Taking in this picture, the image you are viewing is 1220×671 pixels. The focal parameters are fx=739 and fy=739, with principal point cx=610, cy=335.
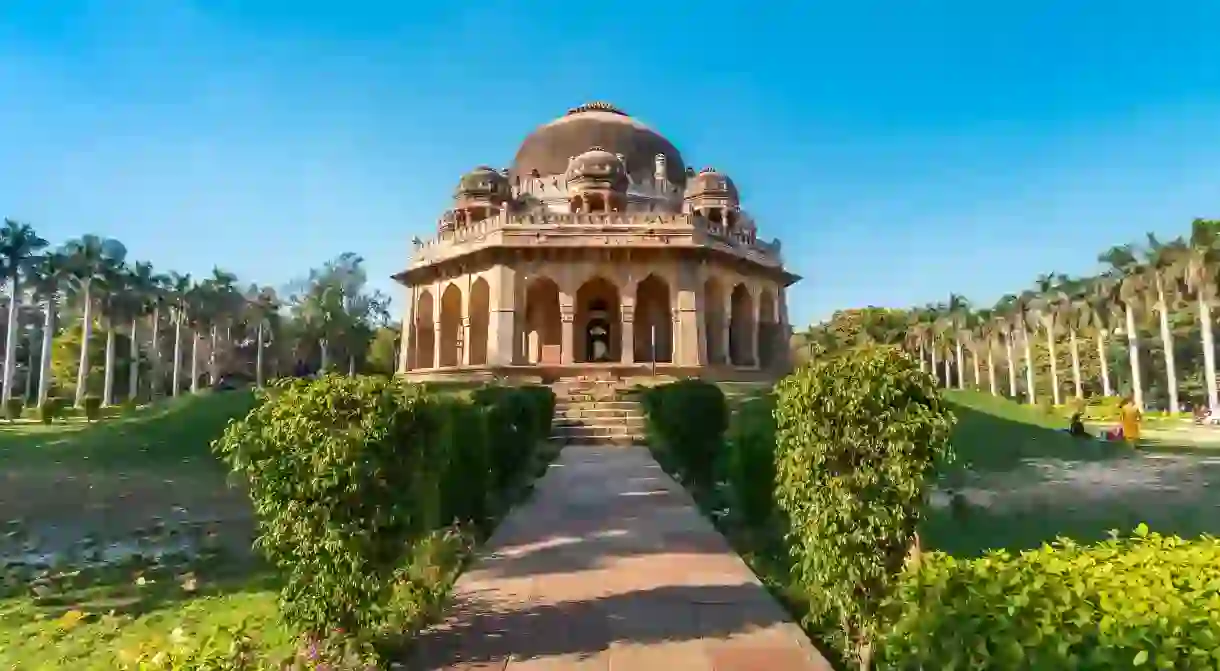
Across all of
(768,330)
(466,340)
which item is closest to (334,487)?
(466,340)

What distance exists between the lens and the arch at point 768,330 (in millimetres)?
33438

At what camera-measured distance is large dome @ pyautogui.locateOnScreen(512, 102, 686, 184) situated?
3675cm

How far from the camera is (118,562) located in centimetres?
705

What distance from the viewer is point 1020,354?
69188mm

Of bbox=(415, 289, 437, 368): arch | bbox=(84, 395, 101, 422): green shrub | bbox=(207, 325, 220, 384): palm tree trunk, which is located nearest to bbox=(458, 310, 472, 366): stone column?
bbox=(415, 289, 437, 368): arch

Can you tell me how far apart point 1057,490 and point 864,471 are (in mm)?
9167

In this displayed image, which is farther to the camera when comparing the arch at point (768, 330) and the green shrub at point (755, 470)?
the arch at point (768, 330)

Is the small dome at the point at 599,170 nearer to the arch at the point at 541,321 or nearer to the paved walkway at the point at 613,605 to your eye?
the arch at the point at 541,321

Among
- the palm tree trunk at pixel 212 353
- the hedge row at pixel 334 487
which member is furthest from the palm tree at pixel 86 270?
the hedge row at pixel 334 487

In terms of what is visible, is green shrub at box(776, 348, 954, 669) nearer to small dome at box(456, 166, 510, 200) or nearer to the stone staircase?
the stone staircase

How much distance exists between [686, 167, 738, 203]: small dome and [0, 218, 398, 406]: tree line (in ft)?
83.2

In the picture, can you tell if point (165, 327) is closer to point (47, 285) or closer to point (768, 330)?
point (47, 285)

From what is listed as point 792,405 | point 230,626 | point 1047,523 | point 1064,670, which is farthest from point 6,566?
point 1047,523

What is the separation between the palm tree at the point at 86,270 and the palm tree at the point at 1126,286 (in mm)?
58193
